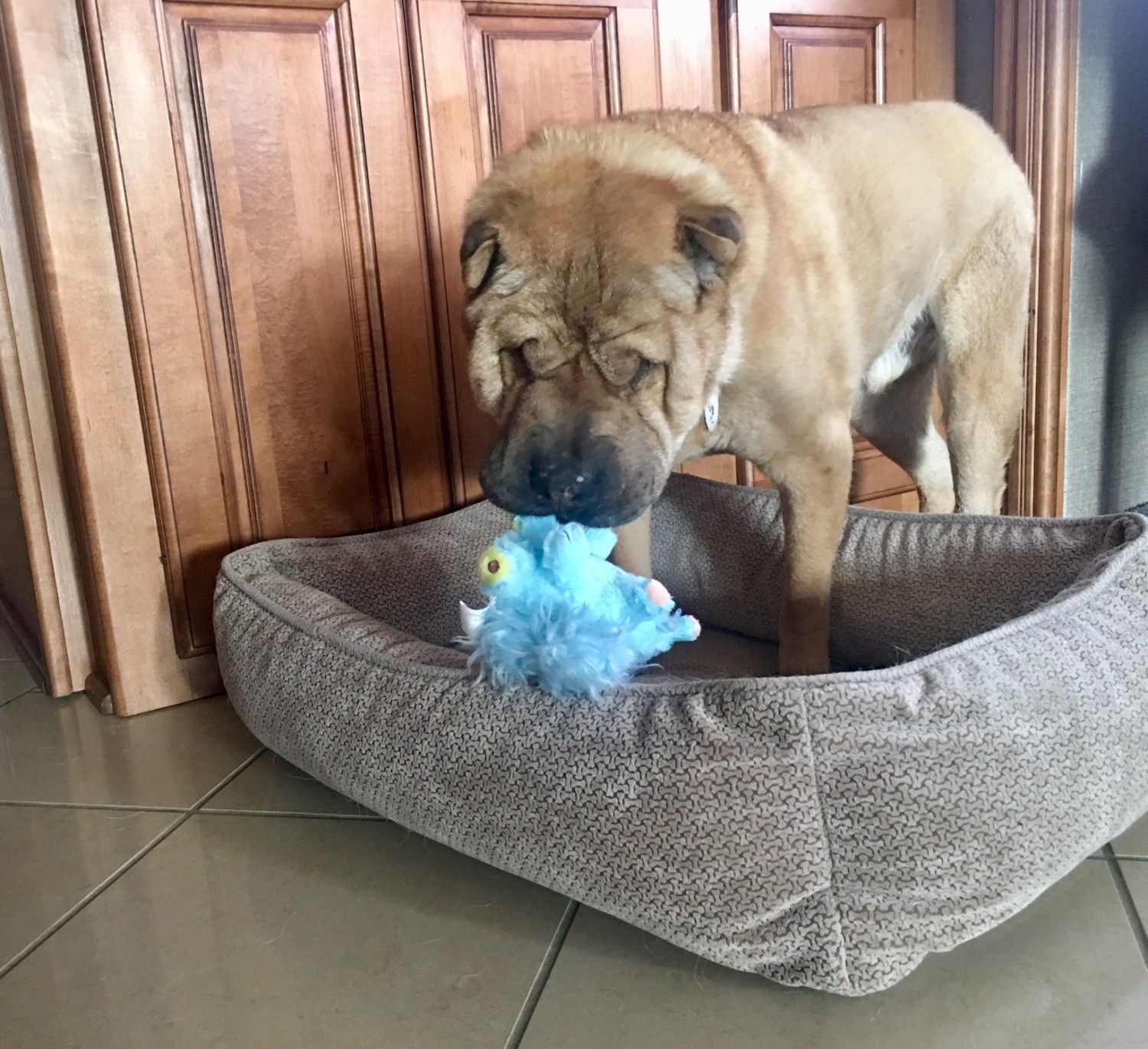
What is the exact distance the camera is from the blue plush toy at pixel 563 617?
1.05 m

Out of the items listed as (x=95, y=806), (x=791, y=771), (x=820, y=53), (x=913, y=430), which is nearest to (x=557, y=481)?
(x=791, y=771)

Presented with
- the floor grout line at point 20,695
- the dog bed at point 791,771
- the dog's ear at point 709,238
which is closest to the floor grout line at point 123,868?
the dog bed at point 791,771

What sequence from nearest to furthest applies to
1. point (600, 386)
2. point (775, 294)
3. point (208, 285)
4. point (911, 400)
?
1. point (600, 386)
2. point (775, 294)
3. point (208, 285)
4. point (911, 400)

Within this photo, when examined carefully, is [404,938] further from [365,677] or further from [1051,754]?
[1051,754]

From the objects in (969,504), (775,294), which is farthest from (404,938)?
(969,504)

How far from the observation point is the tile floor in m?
0.88

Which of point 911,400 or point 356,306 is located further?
point 911,400

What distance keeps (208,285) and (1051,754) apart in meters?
1.34

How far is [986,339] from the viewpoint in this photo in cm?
176

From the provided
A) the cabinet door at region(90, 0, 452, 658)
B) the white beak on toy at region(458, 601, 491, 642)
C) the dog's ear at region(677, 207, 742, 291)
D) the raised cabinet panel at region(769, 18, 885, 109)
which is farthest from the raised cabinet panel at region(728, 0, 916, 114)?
the white beak on toy at region(458, 601, 491, 642)

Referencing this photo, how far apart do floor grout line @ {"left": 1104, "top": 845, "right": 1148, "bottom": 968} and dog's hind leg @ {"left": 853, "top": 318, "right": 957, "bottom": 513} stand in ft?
3.33

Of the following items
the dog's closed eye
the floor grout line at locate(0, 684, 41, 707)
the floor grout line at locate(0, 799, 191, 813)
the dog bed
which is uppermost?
the dog's closed eye

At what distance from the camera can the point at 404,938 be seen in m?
1.02

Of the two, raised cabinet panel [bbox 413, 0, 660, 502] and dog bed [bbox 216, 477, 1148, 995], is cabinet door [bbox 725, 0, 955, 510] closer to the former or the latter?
raised cabinet panel [bbox 413, 0, 660, 502]
